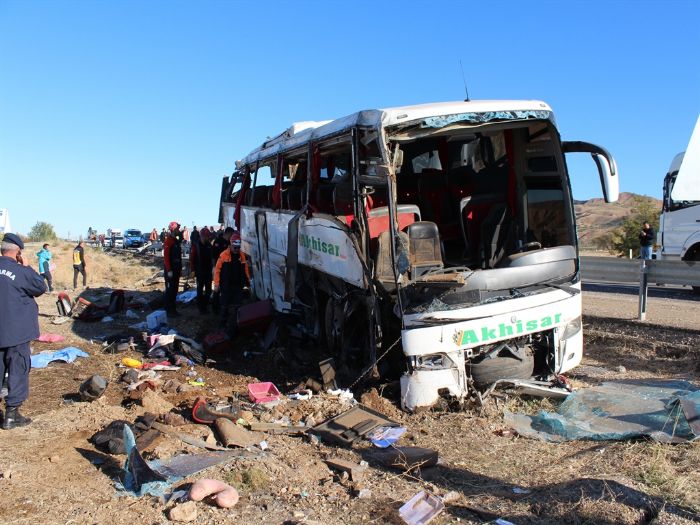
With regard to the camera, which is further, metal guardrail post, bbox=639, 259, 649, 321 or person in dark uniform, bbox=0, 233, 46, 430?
metal guardrail post, bbox=639, 259, 649, 321

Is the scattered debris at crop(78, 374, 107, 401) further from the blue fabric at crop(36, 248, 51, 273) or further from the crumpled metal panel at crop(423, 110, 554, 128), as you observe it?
the blue fabric at crop(36, 248, 51, 273)

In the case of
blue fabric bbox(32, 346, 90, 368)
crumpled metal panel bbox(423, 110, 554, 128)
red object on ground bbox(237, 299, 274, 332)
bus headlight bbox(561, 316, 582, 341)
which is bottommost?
blue fabric bbox(32, 346, 90, 368)

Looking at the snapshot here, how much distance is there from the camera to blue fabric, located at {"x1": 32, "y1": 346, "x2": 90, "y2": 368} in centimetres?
806

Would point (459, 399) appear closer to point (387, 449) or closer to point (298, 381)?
point (387, 449)

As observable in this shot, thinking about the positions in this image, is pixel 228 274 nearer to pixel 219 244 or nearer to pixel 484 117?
pixel 219 244

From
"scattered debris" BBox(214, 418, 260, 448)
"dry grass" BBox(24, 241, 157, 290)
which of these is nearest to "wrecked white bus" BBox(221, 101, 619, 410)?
"scattered debris" BBox(214, 418, 260, 448)

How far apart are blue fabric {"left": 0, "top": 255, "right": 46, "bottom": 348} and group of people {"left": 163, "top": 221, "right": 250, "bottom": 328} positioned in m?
5.03

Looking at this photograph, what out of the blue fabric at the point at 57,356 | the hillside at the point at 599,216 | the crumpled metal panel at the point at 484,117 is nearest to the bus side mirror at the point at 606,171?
the crumpled metal panel at the point at 484,117

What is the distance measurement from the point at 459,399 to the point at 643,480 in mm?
1827

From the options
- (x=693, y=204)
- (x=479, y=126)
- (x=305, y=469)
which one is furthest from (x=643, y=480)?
(x=693, y=204)

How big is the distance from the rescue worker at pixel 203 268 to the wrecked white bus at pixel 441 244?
461 cm

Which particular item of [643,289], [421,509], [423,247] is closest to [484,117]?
[423,247]

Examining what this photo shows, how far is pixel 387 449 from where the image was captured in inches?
189

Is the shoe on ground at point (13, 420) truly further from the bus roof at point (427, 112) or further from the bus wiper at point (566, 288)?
the bus wiper at point (566, 288)
